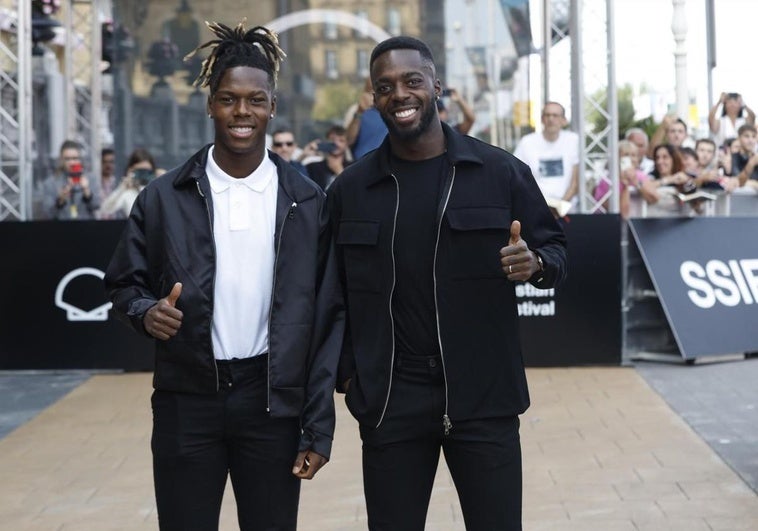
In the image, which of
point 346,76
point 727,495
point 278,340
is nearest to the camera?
A: point 278,340

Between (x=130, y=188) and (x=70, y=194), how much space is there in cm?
70

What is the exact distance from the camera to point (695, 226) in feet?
38.9

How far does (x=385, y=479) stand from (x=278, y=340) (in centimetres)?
51

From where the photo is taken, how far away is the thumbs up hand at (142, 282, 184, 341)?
387cm

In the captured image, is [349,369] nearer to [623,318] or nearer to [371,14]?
[623,318]

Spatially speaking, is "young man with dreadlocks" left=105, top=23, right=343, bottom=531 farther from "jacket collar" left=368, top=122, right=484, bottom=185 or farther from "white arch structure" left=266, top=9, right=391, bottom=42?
"white arch structure" left=266, top=9, right=391, bottom=42

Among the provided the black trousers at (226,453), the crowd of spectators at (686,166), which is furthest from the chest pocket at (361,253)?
the crowd of spectators at (686,166)

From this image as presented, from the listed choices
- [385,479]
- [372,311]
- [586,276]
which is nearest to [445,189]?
[372,311]

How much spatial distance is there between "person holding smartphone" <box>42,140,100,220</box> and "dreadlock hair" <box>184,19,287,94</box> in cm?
886

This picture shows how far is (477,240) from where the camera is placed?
408 cm

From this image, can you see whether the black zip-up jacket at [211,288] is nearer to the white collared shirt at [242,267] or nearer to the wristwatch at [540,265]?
the white collared shirt at [242,267]

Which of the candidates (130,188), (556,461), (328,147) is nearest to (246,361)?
(556,461)

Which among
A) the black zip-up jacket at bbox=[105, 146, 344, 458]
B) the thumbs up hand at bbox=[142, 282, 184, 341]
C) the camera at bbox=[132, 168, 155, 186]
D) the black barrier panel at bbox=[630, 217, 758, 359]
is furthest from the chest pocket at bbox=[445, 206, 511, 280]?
the camera at bbox=[132, 168, 155, 186]

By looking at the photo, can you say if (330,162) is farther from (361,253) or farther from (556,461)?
(361,253)
